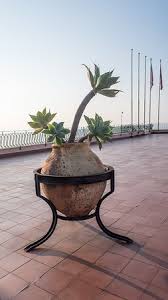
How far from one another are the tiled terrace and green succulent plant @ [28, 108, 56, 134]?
54.8 inches

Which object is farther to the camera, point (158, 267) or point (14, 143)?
point (14, 143)

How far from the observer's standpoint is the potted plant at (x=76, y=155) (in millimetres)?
3127

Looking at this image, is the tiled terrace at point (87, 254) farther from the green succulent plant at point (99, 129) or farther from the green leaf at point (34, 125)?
the green leaf at point (34, 125)

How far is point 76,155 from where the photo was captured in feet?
10.4

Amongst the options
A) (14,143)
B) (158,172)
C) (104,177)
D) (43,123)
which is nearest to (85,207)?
(104,177)

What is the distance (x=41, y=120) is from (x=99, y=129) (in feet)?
2.25

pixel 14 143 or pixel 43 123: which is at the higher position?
pixel 43 123

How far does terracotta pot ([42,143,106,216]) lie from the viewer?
3113mm

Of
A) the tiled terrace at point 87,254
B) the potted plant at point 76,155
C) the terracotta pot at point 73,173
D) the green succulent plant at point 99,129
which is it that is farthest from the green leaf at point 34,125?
the tiled terrace at point 87,254

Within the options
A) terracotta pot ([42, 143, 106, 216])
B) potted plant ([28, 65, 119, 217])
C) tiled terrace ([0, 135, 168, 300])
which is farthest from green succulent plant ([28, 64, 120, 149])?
tiled terrace ([0, 135, 168, 300])

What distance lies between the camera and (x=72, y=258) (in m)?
3.02

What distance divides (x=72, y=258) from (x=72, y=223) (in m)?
1.06

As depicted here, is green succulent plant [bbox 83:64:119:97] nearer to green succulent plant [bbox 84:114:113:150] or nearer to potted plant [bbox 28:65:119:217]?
potted plant [bbox 28:65:119:217]

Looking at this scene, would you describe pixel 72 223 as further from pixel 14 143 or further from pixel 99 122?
pixel 14 143
